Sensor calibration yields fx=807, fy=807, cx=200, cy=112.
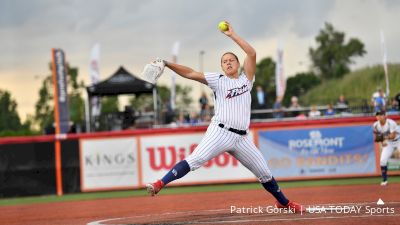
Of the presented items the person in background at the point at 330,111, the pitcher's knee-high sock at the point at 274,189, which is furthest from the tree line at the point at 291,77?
the pitcher's knee-high sock at the point at 274,189

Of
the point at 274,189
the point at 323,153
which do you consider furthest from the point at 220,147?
the point at 323,153

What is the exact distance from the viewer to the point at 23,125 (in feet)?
192

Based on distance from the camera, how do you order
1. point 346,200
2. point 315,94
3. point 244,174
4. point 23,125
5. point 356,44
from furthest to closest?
point 356,44
point 23,125
point 315,94
point 244,174
point 346,200

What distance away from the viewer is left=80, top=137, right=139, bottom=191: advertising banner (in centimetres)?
2261

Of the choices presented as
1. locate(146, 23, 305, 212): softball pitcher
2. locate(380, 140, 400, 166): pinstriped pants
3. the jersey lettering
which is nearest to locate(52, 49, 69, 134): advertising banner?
locate(380, 140, 400, 166): pinstriped pants

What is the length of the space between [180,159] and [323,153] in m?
3.98

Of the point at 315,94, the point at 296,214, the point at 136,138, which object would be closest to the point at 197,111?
the point at 136,138

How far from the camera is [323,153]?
2238cm

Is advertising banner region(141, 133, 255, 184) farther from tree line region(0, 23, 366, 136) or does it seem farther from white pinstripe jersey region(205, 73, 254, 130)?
tree line region(0, 23, 366, 136)

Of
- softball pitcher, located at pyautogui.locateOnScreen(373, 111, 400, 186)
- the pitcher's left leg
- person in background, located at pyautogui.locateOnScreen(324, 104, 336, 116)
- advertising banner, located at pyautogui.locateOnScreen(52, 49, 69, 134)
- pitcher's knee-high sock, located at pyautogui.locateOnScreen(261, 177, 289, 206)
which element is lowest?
pitcher's knee-high sock, located at pyautogui.locateOnScreen(261, 177, 289, 206)

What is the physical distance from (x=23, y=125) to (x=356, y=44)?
34716mm

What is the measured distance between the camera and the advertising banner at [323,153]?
73.3 feet

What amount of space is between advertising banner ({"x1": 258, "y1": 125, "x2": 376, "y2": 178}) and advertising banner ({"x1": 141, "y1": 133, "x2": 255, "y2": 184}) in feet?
3.50

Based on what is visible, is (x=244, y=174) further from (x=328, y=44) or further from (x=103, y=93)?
(x=328, y=44)
